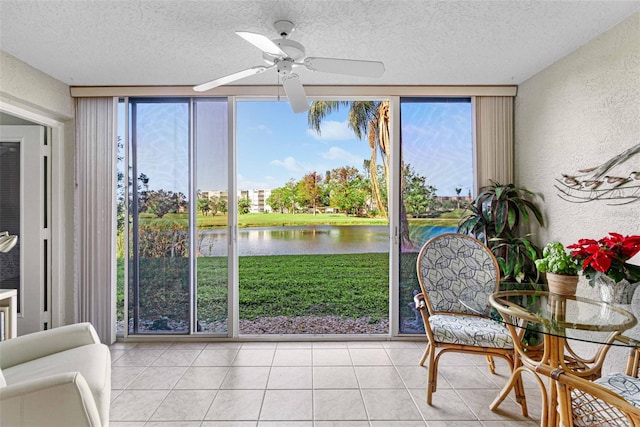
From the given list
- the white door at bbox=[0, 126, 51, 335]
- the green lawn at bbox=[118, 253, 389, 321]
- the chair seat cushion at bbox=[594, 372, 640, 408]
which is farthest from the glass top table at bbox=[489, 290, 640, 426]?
the white door at bbox=[0, 126, 51, 335]

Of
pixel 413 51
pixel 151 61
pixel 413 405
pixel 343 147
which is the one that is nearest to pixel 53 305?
pixel 151 61

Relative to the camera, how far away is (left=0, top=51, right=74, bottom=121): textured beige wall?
251 cm

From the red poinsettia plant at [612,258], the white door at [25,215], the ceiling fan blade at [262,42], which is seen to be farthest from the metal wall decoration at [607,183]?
the white door at [25,215]

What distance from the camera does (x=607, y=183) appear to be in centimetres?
220

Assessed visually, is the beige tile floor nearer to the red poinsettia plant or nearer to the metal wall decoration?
the red poinsettia plant

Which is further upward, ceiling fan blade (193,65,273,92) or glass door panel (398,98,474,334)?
ceiling fan blade (193,65,273,92)

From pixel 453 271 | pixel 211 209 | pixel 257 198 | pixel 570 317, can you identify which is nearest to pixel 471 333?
pixel 453 271

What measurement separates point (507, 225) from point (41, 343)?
3467mm

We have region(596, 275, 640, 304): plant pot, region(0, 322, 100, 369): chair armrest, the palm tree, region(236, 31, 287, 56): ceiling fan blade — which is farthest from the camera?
the palm tree

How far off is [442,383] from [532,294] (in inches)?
38.1

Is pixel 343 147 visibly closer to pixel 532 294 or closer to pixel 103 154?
pixel 103 154

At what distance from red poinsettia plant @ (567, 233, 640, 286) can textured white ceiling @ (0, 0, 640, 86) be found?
53.8 inches

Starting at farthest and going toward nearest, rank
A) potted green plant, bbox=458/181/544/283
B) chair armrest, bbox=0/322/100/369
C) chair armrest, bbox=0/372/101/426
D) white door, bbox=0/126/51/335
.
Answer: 1. white door, bbox=0/126/51/335
2. potted green plant, bbox=458/181/544/283
3. chair armrest, bbox=0/322/100/369
4. chair armrest, bbox=0/372/101/426

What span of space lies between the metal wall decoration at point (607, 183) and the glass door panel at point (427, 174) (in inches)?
36.6
